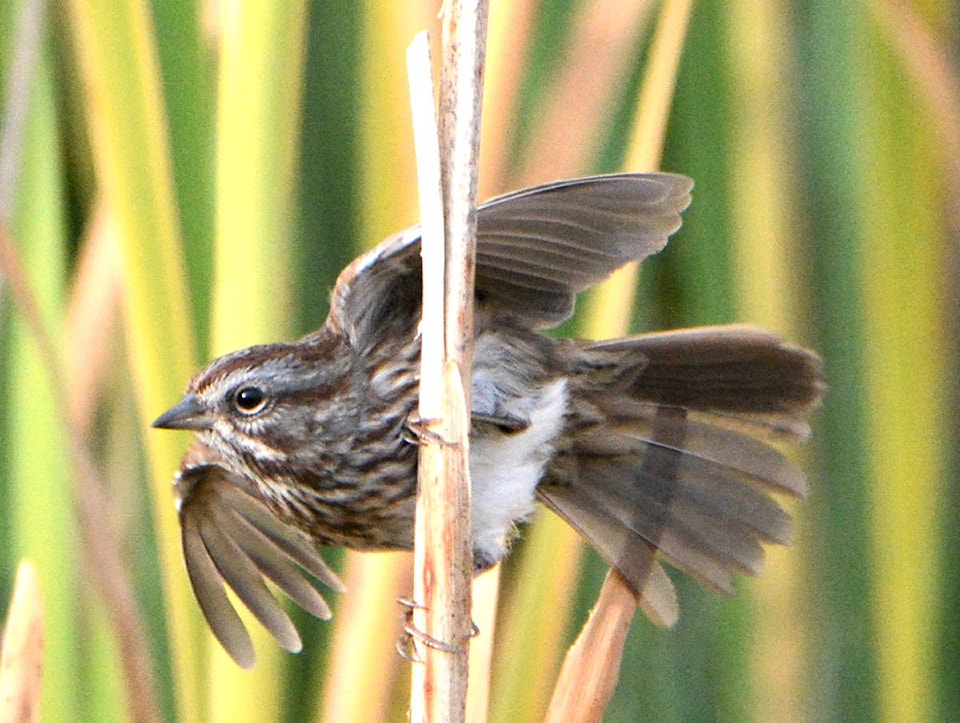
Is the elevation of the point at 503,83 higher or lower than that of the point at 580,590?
higher

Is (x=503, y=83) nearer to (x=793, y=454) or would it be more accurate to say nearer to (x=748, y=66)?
(x=748, y=66)

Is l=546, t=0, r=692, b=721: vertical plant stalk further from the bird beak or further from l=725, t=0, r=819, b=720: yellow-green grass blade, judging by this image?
the bird beak

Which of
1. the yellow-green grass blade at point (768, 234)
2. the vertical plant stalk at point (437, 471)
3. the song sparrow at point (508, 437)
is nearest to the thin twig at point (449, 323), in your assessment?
the vertical plant stalk at point (437, 471)

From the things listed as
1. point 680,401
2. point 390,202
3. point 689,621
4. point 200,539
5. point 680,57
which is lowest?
point 689,621

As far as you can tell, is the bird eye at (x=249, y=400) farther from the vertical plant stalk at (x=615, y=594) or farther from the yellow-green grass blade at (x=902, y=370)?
the yellow-green grass blade at (x=902, y=370)

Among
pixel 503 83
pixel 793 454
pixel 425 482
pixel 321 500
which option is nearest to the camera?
pixel 425 482

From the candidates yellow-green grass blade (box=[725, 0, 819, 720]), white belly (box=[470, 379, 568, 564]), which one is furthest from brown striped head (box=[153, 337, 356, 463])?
yellow-green grass blade (box=[725, 0, 819, 720])

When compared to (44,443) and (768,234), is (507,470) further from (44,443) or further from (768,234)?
(44,443)

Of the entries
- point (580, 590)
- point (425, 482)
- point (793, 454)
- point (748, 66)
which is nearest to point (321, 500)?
point (580, 590)
